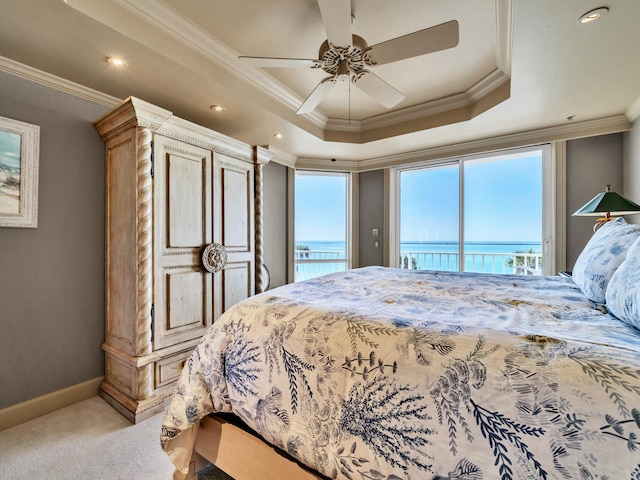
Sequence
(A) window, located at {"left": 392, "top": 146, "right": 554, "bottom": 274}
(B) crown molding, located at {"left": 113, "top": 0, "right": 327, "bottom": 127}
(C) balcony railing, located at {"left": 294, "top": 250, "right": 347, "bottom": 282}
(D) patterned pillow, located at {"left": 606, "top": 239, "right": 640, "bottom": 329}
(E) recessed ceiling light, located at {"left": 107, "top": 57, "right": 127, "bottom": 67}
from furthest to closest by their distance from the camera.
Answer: (C) balcony railing, located at {"left": 294, "top": 250, "right": 347, "bottom": 282} < (A) window, located at {"left": 392, "top": 146, "right": 554, "bottom": 274} < (E) recessed ceiling light, located at {"left": 107, "top": 57, "right": 127, "bottom": 67} < (B) crown molding, located at {"left": 113, "top": 0, "right": 327, "bottom": 127} < (D) patterned pillow, located at {"left": 606, "top": 239, "right": 640, "bottom": 329}

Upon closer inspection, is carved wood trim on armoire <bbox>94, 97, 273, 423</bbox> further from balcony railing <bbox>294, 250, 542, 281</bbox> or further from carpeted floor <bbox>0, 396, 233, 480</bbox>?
balcony railing <bbox>294, 250, 542, 281</bbox>

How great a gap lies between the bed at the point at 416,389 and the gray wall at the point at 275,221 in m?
2.66

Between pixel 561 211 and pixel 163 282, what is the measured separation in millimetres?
4047

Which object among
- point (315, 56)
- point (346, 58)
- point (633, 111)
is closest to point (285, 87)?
point (315, 56)

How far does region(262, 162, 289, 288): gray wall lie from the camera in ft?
12.8

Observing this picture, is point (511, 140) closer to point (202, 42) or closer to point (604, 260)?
point (604, 260)

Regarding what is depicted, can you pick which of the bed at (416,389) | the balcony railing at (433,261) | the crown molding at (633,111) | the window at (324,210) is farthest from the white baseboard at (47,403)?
the crown molding at (633,111)

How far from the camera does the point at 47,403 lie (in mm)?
1909

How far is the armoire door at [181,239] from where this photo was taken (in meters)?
2.05

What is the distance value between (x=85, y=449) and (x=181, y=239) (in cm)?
135

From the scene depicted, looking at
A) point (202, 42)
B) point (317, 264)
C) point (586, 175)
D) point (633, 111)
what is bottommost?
point (317, 264)

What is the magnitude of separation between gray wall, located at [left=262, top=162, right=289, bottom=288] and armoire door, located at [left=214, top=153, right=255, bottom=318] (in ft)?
3.10

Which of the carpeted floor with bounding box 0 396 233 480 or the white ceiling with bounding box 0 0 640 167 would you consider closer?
the carpeted floor with bounding box 0 396 233 480

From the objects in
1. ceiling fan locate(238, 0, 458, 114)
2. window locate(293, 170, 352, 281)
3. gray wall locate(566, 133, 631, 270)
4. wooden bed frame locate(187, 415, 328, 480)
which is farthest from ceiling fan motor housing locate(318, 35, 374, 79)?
gray wall locate(566, 133, 631, 270)
